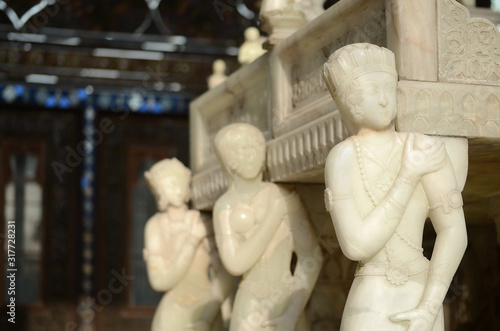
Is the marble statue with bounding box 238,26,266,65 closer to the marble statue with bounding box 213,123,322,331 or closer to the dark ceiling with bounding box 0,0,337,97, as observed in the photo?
the marble statue with bounding box 213,123,322,331

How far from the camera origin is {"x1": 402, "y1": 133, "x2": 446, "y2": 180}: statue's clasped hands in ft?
14.6

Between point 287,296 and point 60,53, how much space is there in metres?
6.33

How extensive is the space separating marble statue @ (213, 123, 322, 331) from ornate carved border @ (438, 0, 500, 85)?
5.07 feet

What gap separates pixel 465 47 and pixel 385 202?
939 mm

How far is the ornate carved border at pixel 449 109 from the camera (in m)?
4.71

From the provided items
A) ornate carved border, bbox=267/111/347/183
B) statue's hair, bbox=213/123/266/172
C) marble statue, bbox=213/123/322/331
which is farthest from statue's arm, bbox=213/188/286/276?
statue's hair, bbox=213/123/266/172

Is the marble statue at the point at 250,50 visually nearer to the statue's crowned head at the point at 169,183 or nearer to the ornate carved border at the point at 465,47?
the statue's crowned head at the point at 169,183

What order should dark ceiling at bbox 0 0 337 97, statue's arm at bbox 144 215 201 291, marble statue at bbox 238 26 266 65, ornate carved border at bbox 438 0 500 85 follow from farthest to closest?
1. dark ceiling at bbox 0 0 337 97
2. marble statue at bbox 238 26 266 65
3. statue's arm at bbox 144 215 201 291
4. ornate carved border at bbox 438 0 500 85

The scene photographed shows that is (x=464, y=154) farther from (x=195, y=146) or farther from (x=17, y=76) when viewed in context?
(x=17, y=76)

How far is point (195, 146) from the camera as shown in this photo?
794cm

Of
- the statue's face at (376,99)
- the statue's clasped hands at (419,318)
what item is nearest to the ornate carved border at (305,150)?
the statue's face at (376,99)

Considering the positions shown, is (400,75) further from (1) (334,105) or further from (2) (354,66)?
(1) (334,105)

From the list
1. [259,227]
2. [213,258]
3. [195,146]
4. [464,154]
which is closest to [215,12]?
[195,146]

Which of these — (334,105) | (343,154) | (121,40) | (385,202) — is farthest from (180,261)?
(121,40)
